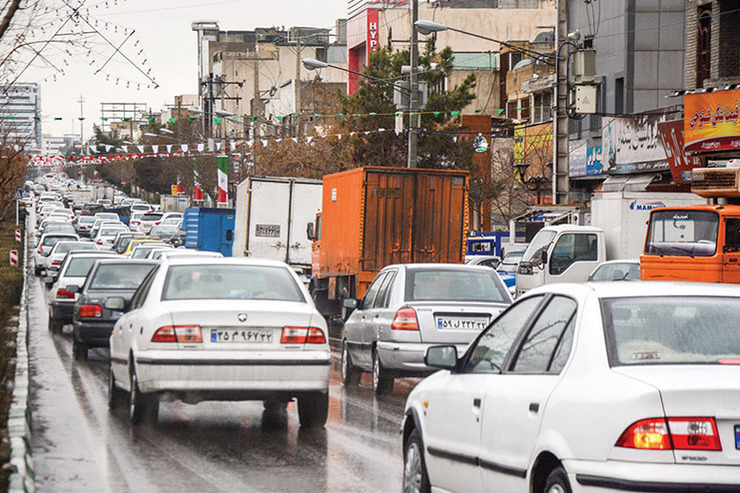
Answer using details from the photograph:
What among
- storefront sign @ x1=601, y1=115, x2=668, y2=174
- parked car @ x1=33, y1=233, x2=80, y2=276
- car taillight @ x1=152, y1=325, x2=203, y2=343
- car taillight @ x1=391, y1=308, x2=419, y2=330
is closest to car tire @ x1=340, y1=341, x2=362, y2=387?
car taillight @ x1=391, y1=308, x2=419, y2=330

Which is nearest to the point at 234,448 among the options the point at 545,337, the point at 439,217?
the point at 545,337

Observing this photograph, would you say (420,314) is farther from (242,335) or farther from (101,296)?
(101,296)

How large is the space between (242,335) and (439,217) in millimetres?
14436

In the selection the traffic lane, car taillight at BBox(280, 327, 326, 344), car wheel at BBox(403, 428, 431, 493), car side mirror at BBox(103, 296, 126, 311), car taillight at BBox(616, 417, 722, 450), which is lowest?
the traffic lane

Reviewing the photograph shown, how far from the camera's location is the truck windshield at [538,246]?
31.7m

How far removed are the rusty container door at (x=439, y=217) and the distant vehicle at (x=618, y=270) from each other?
3250 millimetres

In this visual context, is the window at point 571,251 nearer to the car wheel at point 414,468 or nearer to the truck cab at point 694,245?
the truck cab at point 694,245

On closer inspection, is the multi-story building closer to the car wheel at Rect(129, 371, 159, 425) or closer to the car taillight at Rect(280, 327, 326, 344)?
the car wheel at Rect(129, 371, 159, 425)

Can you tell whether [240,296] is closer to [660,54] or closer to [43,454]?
[43,454]

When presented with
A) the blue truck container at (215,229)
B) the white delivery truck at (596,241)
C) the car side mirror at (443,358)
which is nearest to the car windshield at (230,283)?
the car side mirror at (443,358)

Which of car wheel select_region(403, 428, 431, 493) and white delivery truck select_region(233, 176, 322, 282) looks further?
white delivery truck select_region(233, 176, 322, 282)

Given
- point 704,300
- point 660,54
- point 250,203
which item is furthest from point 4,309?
point 660,54

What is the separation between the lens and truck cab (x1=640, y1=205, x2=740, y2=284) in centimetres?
2272

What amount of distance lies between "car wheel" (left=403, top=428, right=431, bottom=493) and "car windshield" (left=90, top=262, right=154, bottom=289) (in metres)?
12.8
